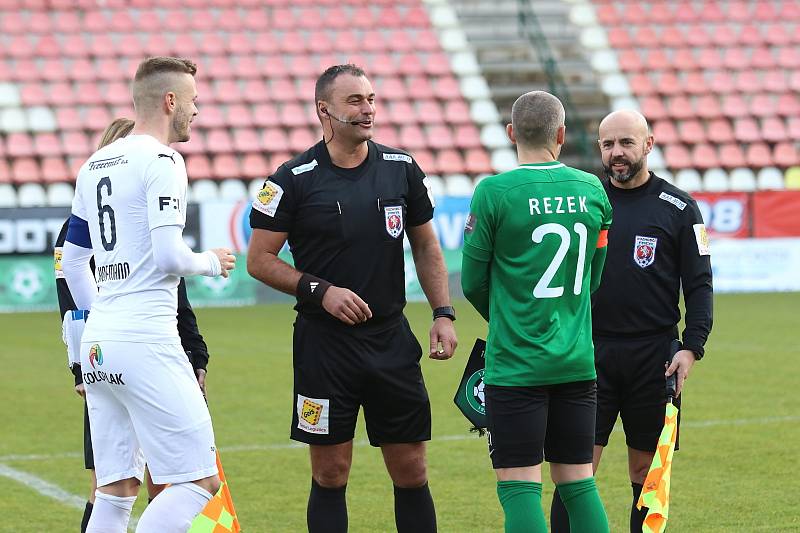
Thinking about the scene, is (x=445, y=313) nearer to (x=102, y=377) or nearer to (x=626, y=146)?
(x=626, y=146)

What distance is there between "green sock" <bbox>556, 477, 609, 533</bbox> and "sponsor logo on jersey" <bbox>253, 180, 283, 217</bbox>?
1535 mm

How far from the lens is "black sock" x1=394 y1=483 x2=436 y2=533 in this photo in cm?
520

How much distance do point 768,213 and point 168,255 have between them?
16744 mm

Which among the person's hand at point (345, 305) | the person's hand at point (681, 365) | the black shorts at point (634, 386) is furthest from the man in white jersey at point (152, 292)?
the person's hand at point (681, 365)

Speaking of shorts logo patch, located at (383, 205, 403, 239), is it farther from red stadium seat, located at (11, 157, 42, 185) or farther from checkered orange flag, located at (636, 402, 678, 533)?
red stadium seat, located at (11, 157, 42, 185)

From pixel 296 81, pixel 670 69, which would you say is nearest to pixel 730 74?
pixel 670 69

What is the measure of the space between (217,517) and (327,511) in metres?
0.82

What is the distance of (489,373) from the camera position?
4.71 metres

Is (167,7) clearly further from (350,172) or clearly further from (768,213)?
(350,172)

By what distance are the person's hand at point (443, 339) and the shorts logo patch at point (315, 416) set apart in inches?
18.9

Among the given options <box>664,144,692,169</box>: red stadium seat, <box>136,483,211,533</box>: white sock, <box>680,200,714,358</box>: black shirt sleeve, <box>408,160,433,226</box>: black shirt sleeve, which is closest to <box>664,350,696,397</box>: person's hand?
<box>680,200,714,358</box>: black shirt sleeve

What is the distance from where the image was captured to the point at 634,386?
5531mm

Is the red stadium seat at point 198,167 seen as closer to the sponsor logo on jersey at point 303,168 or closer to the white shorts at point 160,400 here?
the sponsor logo on jersey at point 303,168

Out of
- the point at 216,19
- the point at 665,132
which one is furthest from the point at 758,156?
the point at 216,19
